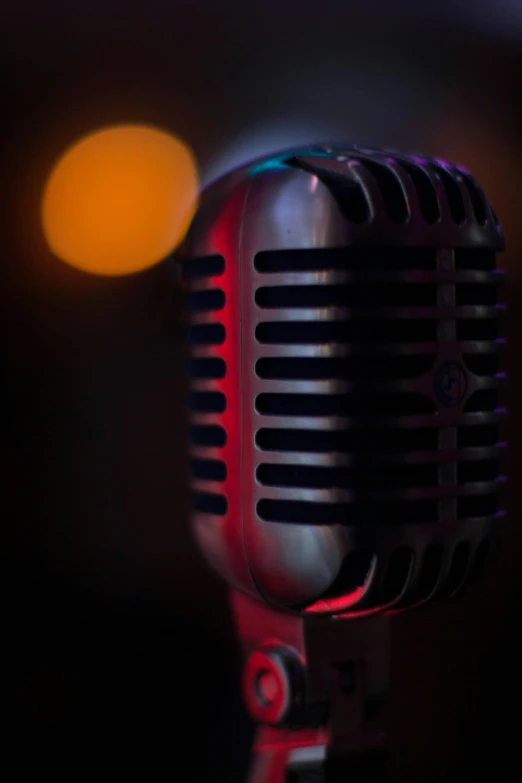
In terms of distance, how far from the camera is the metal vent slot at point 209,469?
3.48 ft

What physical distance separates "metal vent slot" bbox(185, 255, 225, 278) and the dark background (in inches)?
6.1

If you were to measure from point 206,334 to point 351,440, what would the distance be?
168 millimetres

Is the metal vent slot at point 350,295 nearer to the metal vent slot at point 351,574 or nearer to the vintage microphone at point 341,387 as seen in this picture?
the vintage microphone at point 341,387

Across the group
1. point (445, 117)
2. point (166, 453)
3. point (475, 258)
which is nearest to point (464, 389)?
point (475, 258)

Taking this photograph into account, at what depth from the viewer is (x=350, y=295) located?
0.99m

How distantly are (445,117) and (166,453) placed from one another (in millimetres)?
488

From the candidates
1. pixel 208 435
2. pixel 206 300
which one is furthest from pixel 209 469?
pixel 206 300

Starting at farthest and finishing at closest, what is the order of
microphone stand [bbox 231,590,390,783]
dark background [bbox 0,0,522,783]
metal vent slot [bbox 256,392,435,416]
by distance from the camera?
dark background [bbox 0,0,522,783] → microphone stand [bbox 231,590,390,783] → metal vent slot [bbox 256,392,435,416]

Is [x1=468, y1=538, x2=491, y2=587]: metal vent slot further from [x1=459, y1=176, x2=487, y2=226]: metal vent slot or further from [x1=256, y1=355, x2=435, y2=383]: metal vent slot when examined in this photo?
[x1=459, y1=176, x2=487, y2=226]: metal vent slot

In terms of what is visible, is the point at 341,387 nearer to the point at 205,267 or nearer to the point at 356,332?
the point at 356,332

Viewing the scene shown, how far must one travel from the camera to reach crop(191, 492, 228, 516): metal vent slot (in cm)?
107

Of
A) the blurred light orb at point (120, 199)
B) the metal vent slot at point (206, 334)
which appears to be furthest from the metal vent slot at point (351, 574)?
the blurred light orb at point (120, 199)

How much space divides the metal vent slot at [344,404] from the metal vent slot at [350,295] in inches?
2.8

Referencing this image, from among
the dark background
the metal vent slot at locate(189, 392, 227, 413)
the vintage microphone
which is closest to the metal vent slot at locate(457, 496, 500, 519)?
the vintage microphone
